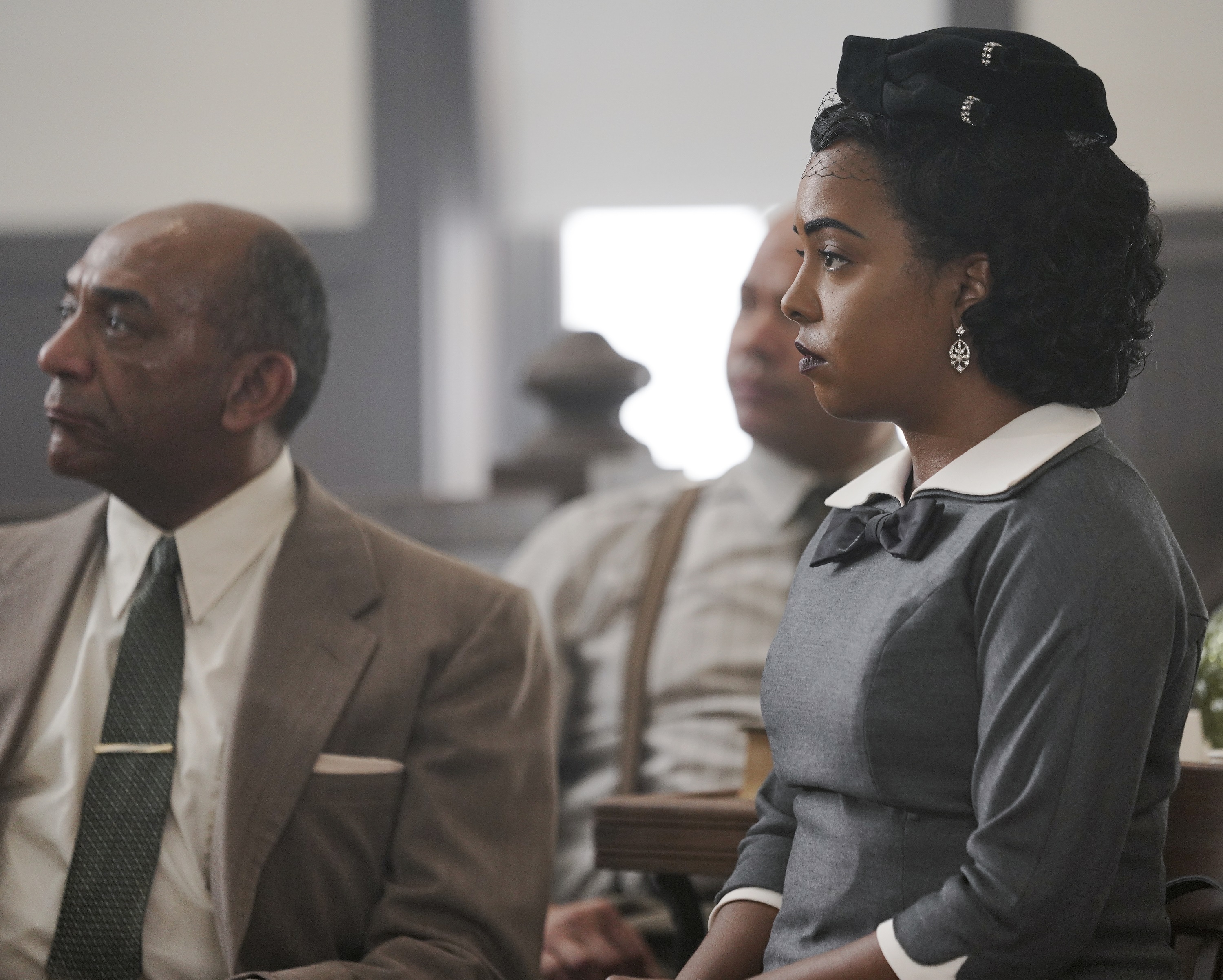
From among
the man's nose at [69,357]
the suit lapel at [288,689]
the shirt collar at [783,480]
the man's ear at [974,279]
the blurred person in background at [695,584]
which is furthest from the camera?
the shirt collar at [783,480]

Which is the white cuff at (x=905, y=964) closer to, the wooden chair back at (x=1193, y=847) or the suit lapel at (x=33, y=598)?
the wooden chair back at (x=1193, y=847)

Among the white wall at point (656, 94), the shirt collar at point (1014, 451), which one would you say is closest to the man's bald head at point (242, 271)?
the shirt collar at point (1014, 451)

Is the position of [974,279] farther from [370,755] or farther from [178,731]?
[178,731]

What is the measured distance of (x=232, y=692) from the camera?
155 centimetres

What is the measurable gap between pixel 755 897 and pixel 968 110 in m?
0.60

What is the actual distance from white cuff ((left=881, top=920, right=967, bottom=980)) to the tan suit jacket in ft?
2.15

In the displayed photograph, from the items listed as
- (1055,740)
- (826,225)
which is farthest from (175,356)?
(1055,740)

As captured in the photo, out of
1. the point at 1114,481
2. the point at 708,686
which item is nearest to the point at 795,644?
the point at 1114,481

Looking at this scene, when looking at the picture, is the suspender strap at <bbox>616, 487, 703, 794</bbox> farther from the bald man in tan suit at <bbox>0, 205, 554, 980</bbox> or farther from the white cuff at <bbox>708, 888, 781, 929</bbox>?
the white cuff at <bbox>708, 888, 781, 929</bbox>

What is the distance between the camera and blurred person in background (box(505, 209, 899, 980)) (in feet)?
6.89

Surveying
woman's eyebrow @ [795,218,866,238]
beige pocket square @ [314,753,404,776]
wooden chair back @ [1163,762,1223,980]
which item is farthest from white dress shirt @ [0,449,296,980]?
wooden chair back @ [1163,762,1223,980]

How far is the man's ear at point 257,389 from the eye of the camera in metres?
1.64

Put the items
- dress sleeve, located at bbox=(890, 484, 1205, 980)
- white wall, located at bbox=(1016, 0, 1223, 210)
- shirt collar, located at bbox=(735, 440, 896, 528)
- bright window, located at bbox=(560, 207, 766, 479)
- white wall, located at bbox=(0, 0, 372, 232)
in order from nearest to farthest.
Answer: dress sleeve, located at bbox=(890, 484, 1205, 980), shirt collar, located at bbox=(735, 440, 896, 528), white wall, located at bbox=(1016, 0, 1223, 210), bright window, located at bbox=(560, 207, 766, 479), white wall, located at bbox=(0, 0, 372, 232)

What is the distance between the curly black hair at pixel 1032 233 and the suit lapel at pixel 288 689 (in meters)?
0.82
